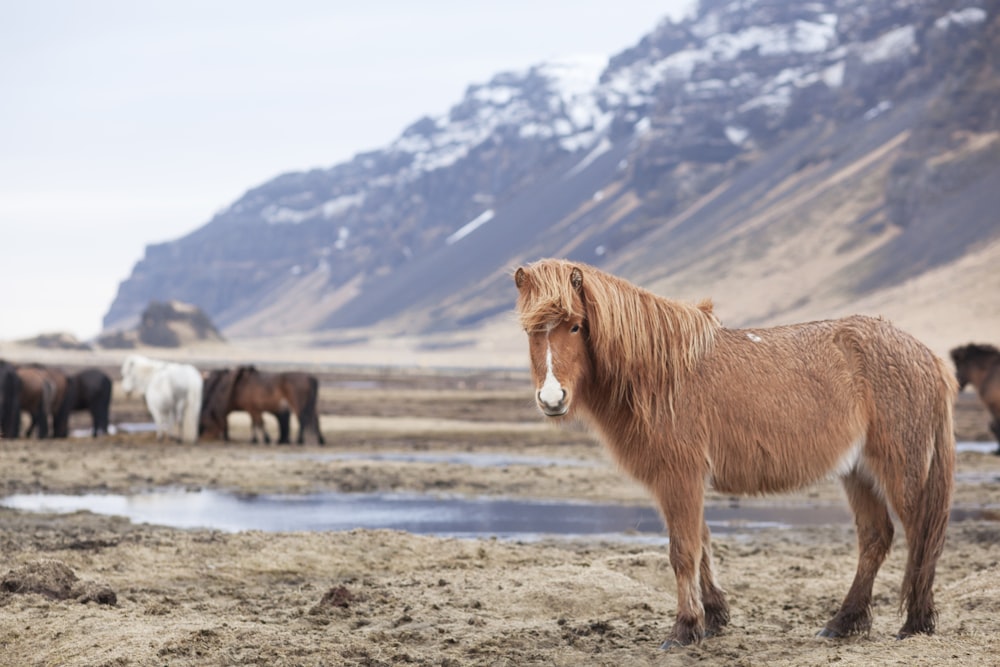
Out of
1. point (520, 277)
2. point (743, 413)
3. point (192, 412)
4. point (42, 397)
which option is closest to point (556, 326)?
point (520, 277)

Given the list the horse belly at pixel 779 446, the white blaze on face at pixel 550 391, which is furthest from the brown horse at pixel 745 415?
the white blaze on face at pixel 550 391

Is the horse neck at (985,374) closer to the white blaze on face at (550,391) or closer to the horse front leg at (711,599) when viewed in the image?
the horse front leg at (711,599)

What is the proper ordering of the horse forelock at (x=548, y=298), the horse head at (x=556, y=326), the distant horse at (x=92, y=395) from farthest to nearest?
the distant horse at (x=92, y=395)
the horse forelock at (x=548, y=298)
the horse head at (x=556, y=326)

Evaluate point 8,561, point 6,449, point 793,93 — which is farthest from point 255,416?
point 793,93

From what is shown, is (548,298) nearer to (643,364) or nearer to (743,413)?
(643,364)

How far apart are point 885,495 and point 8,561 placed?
22.7 ft

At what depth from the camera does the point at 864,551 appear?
766 centimetres

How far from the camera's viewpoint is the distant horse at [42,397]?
83.8 ft

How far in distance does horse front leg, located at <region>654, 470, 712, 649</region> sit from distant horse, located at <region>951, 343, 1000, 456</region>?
18070 millimetres

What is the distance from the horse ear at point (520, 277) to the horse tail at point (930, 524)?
2681 mm

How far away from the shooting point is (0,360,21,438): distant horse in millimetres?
24359

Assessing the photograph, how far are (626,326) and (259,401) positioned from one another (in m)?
20.6

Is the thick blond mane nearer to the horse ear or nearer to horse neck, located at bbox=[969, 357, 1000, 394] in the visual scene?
the horse ear

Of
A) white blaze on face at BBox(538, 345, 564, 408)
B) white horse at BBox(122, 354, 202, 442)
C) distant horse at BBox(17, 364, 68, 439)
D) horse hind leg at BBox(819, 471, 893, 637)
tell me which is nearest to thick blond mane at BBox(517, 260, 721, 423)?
white blaze on face at BBox(538, 345, 564, 408)
